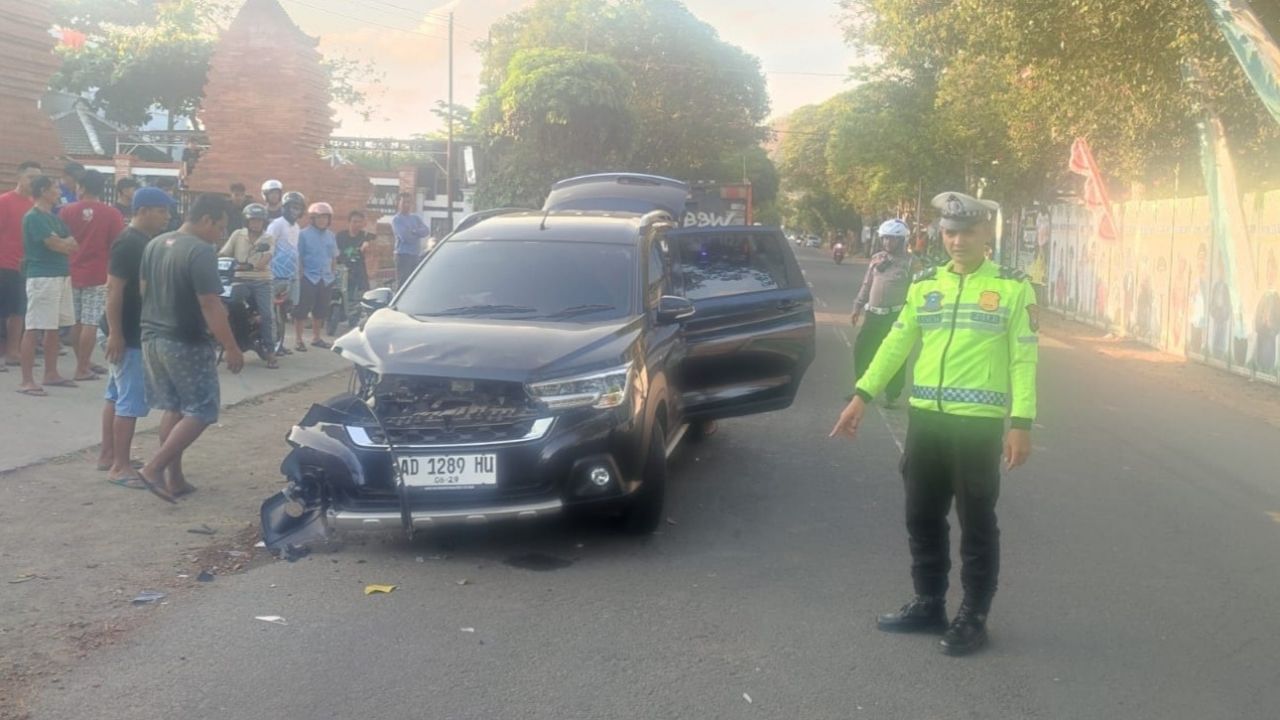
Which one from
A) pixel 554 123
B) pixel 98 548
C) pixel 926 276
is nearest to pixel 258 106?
pixel 554 123

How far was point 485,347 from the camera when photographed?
679 cm

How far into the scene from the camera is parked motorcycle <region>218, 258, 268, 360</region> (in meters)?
13.3

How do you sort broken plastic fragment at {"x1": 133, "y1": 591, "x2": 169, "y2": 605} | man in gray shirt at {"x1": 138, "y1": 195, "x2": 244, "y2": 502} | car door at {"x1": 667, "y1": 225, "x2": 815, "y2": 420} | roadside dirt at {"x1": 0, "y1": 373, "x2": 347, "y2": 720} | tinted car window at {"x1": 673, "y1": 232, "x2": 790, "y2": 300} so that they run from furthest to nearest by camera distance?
tinted car window at {"x1": 673, "y1": 232, "x2": 790, "y2": 300}
car door at {"x1": 667, "y1": 225, "x2": 815, "y2": 420}
man in gray shirt at {"x1": 138, "y1": 195, "x2": 244, "y2": 502}
broken plastic fragment at {"x1": 133, "y1": 591, "x2": 169, "y2": 605}
roadside dirt at {"x1": 0, "y1": 373, "x2": 347, "y2": 720}

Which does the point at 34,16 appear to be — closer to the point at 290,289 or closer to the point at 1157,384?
the point at 290,289

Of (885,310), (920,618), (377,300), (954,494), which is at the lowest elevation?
(920,618)

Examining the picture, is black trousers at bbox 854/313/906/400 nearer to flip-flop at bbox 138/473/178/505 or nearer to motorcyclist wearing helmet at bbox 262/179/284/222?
flip-flop at bbox 138/473/178/505

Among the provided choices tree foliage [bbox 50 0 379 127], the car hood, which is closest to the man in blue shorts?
the car hood

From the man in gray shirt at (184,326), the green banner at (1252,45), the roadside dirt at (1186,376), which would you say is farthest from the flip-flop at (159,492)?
the green banner at (1252,45)

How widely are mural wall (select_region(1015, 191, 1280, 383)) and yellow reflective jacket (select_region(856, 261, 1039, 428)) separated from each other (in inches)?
477

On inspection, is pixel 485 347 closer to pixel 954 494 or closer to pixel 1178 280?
pixel 954 494

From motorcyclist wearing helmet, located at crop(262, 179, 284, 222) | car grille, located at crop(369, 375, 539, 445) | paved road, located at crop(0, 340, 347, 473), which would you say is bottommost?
paved road, located at crop(0, 340, 347, 473)

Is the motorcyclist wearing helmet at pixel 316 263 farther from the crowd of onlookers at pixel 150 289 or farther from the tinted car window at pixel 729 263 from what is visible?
the tinted car window at pixel 729 263

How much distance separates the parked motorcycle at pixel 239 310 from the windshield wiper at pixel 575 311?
673 cm

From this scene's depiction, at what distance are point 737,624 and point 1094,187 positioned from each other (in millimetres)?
19646
